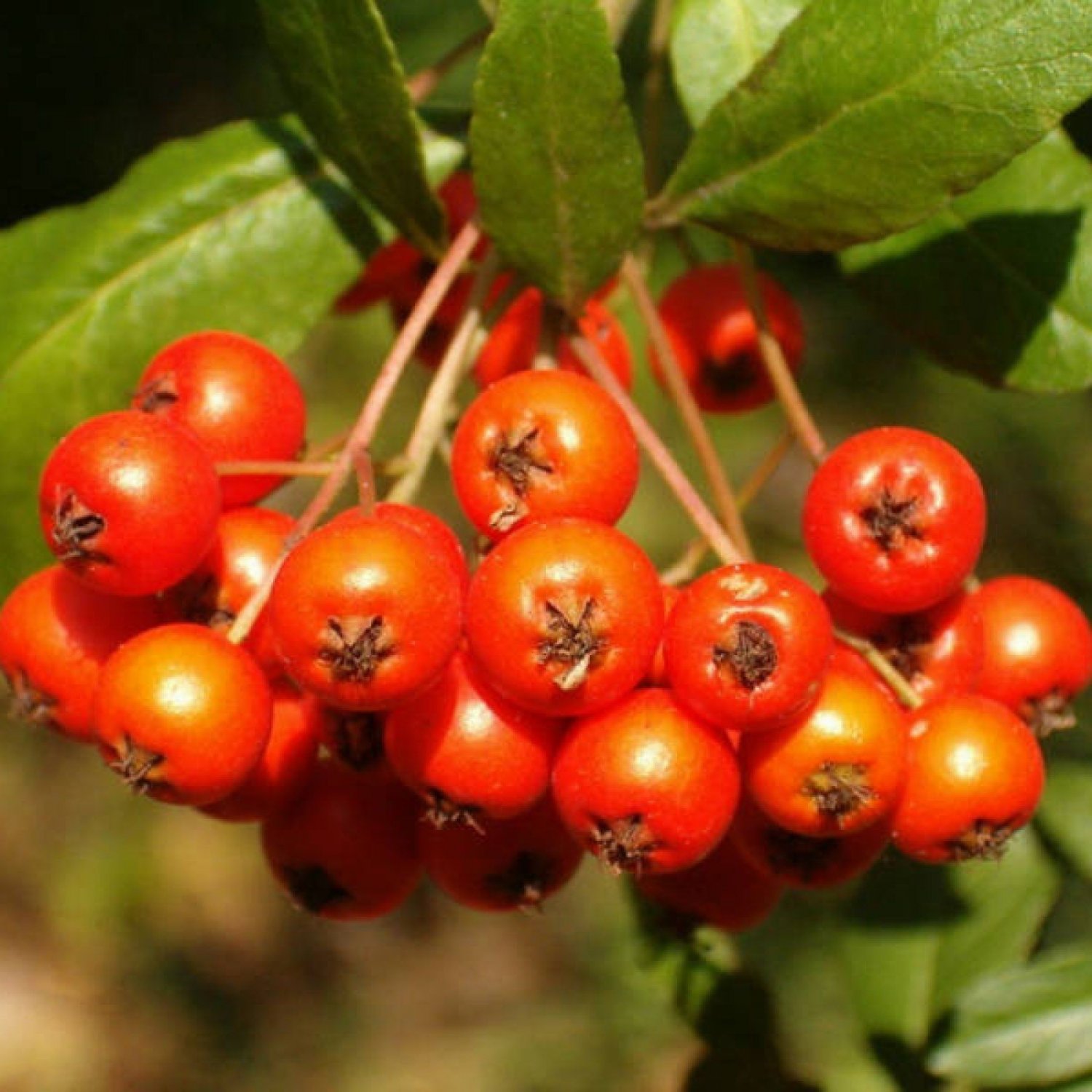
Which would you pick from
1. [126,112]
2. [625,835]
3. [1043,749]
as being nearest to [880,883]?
[1043,749]

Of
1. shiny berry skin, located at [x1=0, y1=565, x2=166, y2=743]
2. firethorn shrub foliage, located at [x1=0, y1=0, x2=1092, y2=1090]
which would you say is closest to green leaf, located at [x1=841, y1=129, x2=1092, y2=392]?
firethorn shrub foliage, located at [x1=0, y1=0, x2=1092, y2=1090]

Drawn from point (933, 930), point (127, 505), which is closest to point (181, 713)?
point (127, 505)

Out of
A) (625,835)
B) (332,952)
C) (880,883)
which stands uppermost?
(625,835)

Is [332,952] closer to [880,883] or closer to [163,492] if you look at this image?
[880,883]

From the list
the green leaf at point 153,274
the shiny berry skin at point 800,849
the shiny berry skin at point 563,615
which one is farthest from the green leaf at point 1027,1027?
the green leaf at point 153,274

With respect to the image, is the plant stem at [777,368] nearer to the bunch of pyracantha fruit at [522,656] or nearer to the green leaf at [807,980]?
the bunch of pyracantha fruit at [522,656]
